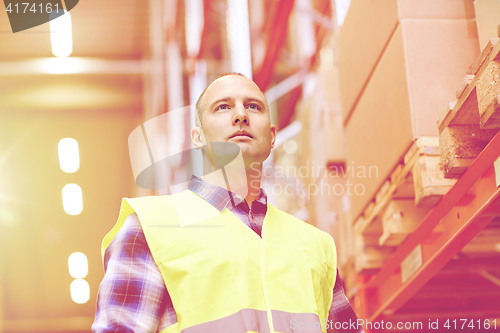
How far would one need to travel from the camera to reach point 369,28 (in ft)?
11.9

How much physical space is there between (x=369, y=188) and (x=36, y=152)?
7.90m

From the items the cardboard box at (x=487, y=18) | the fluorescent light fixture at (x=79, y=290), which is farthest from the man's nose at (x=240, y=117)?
the fluorescent light fixture at (x=79, y=290)

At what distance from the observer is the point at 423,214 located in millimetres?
3346

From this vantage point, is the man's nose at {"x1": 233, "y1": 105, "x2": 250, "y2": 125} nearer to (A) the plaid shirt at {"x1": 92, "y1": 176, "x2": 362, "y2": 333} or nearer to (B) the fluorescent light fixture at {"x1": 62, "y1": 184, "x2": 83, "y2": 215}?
(A) the plaid shirt at {"x1": 92, "y1": 176, "x2": 362, "y2": 333}

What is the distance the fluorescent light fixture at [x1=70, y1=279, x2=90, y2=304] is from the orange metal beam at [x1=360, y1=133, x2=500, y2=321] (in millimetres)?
9890

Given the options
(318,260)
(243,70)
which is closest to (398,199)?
(318,260)

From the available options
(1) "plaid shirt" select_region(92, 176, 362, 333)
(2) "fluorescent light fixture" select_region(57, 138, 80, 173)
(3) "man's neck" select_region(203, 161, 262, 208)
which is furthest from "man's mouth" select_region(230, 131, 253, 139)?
(2) "fluorescent light fixture" select_region(57, 138, 80, 173)

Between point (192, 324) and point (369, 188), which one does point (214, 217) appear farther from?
point (369, 188)

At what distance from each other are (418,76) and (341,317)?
1358mm

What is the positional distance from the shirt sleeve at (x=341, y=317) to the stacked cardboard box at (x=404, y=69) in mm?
Result: 1018

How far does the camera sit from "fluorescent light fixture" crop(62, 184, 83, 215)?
10734 millimetres

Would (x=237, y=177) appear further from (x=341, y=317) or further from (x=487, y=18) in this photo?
(x=487, y=18)

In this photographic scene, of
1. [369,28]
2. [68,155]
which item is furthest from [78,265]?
[369,28]

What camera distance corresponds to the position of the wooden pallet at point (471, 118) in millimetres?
2121
